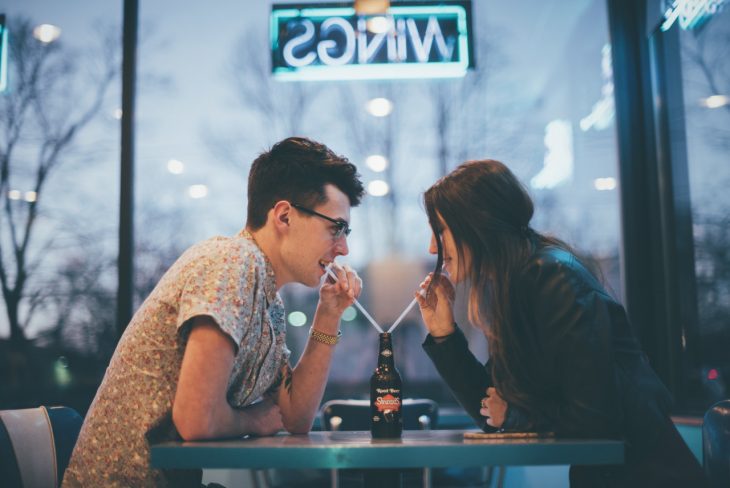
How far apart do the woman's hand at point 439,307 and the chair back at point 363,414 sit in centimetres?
130

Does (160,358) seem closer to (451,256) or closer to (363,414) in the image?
(451,256)

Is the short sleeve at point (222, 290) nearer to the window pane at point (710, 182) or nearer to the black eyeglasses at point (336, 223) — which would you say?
the black eyeglasses at point (336, 223)

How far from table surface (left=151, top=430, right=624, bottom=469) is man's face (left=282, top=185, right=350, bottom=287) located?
0.72m

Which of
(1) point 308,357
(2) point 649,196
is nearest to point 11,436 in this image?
(1) point 308,357

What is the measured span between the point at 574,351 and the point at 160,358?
97cm

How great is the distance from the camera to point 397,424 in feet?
5.77

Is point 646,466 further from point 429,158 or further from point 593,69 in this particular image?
point 593,69

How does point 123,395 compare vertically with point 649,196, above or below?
below

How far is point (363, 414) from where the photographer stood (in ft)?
11.1

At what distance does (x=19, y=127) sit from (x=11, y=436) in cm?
254

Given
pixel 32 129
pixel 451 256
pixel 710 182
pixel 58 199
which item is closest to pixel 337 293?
pixel 451 256

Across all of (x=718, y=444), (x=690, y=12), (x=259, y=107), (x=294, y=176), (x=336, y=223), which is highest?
(x=690, y=12)

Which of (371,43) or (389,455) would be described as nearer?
(389,455)

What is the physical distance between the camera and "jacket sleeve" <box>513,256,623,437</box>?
59.0 inches
